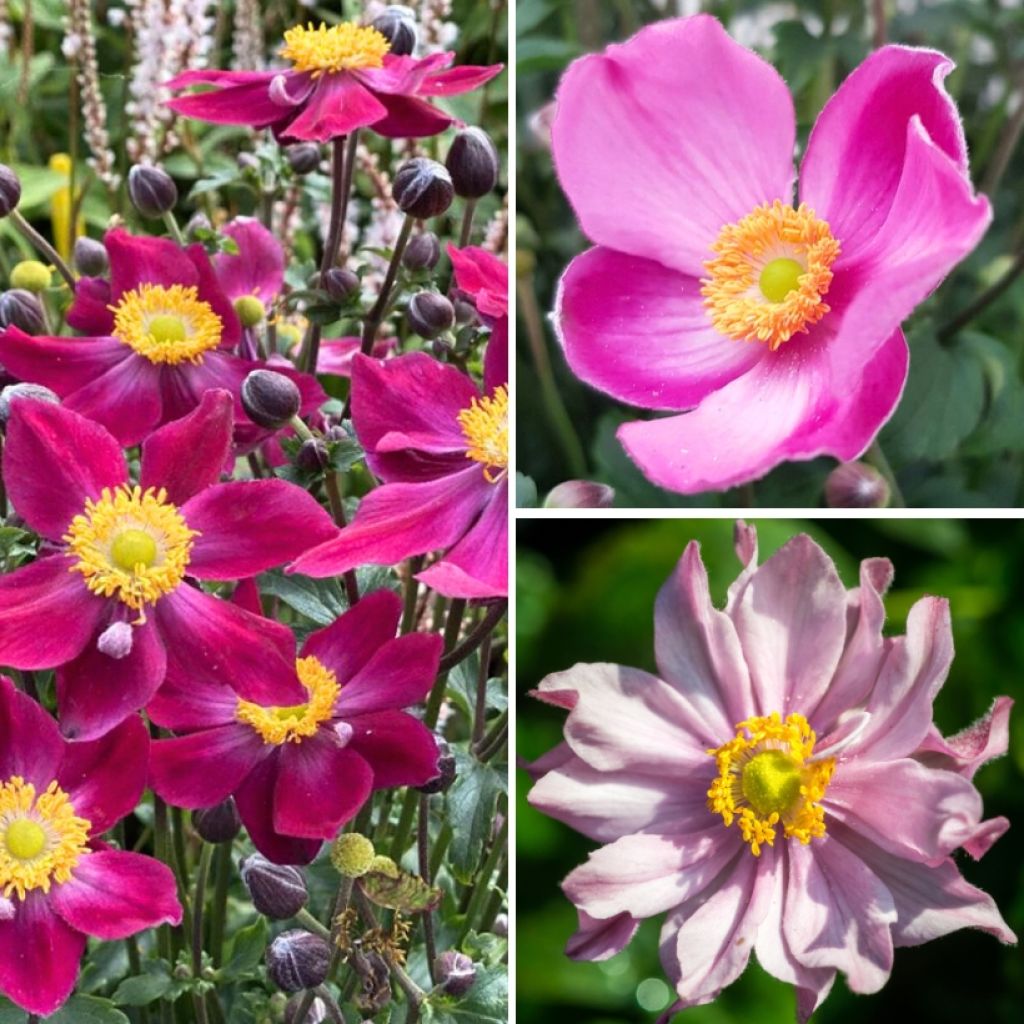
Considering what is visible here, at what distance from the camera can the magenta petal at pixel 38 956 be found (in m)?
0.55

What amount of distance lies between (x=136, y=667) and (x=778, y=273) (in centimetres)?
26

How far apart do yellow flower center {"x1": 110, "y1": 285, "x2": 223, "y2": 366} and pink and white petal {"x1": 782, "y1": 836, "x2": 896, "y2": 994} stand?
0.32m

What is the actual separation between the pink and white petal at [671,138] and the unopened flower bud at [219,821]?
0.25 meters

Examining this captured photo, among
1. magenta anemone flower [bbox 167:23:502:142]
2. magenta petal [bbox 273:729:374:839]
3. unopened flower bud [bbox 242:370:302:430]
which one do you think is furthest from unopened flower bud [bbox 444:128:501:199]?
magenta petal [bbox 273:729:374:839]

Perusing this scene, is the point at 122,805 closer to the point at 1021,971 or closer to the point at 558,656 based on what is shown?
the point at 558,656

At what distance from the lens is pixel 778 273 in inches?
20.3

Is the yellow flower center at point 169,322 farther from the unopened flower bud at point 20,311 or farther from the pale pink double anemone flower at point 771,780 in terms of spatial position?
the pale pink double anemone flower at point 771,780

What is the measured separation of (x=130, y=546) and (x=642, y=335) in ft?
0.67

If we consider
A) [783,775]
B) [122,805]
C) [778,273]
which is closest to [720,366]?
[778,273]

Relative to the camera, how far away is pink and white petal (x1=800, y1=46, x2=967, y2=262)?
0.45m

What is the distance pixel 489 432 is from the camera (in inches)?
24.1

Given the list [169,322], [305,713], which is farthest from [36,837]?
[169,322]

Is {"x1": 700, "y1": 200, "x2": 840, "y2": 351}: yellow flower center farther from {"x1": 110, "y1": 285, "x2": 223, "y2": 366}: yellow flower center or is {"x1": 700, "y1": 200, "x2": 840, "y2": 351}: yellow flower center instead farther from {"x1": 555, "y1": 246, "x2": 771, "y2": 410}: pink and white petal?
{"x1": 110, "y1": 285, "x2": 223, "y2": 366}: yellow flower center

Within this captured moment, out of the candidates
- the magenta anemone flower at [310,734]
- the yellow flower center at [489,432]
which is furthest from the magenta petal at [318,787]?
the yellow flower center at [489,432]
